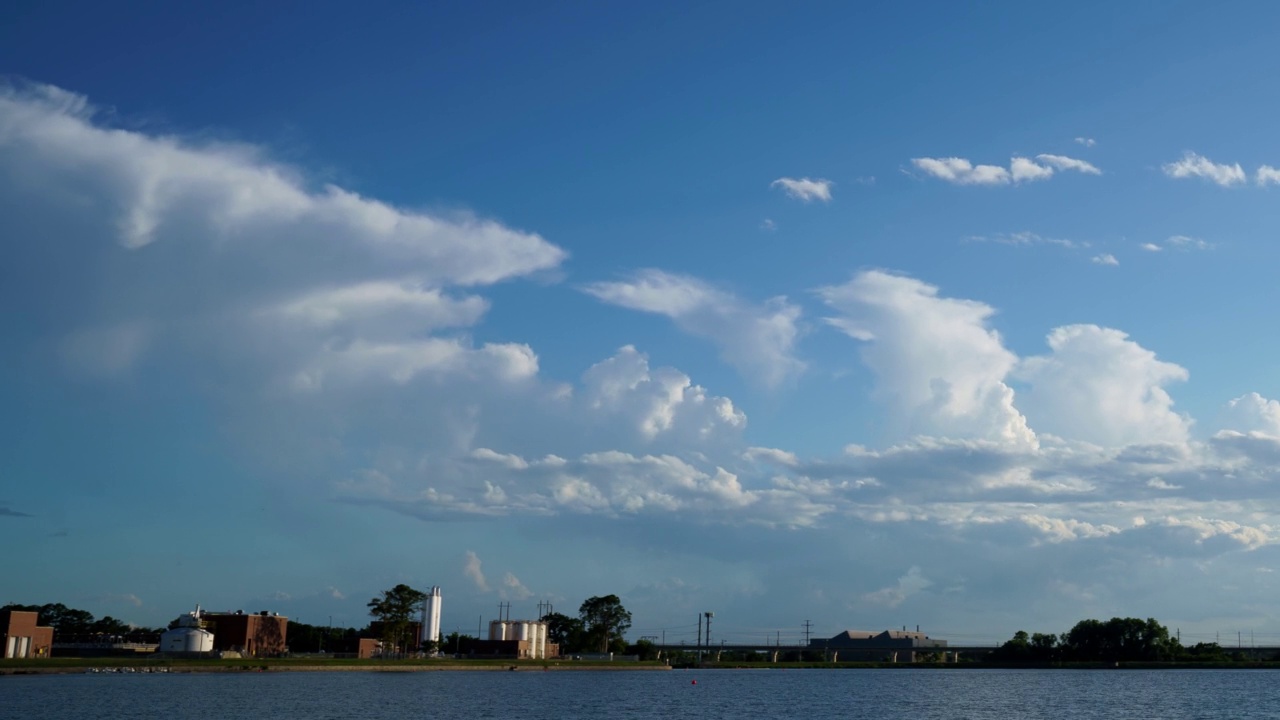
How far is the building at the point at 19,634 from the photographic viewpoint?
146000mm

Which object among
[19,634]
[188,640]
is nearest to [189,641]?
[188,640]

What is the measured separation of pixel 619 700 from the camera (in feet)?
383

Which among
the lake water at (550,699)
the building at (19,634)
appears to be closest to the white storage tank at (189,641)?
the building at (19,634)

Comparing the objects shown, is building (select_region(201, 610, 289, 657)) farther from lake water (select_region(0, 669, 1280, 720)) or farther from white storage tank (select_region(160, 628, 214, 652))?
lake water (select_region(0, 669, 1280, 720))

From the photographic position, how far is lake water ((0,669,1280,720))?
89.8 meters

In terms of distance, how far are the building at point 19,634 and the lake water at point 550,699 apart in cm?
1906

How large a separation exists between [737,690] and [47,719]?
309 feet

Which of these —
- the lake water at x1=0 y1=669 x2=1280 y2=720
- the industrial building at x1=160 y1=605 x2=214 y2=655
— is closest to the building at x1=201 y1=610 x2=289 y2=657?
the industrial building at x1=160 y1=605 x2=214 y2=655

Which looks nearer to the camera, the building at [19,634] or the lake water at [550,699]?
the lake water at [550,699]

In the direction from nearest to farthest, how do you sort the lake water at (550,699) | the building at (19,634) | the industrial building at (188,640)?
the lake water at (550,699) → the building at (19,634) → the industrial building at (188,640)

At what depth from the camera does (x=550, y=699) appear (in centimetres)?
11412

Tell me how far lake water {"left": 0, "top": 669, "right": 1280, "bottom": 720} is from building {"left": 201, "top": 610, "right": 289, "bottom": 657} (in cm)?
3456

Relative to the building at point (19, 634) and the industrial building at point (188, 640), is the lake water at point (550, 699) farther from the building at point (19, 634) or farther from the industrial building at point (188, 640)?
the industrial building at point (188, 640)

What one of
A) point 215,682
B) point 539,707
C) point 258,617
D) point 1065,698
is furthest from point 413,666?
point 1065,698
